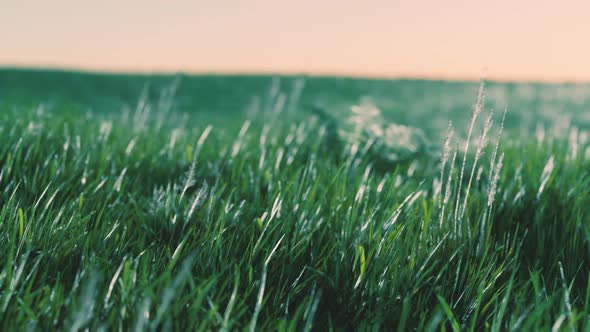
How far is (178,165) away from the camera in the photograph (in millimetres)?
2896

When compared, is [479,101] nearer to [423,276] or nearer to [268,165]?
[423,276]

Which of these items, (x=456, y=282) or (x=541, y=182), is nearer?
(x=456, y=282)

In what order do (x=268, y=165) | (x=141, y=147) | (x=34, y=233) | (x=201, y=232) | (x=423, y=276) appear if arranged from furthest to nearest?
(x=141, y=147) < (x=268, y=165) < (x=201, y=232) < (x=34, y=233) < (x=423, y=276)

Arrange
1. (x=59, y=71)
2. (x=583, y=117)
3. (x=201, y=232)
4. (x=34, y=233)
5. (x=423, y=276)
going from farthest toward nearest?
(x=59, y=71)
(x=583, y=117)
(x=201, y=232)
(x=34, y=233)
(x=423, y=276)

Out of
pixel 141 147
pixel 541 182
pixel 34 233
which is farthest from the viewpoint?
pixel 141 147

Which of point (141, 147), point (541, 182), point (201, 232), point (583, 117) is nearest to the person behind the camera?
point (201, 232)

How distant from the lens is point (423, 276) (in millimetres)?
1560

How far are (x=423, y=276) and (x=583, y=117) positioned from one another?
465 inches

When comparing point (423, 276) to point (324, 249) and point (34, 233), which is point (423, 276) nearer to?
point (324, 249)

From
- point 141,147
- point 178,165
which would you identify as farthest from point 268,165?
point 141,147

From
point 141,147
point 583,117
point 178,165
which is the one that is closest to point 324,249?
point 178,165

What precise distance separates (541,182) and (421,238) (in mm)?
1086

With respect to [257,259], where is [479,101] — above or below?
above

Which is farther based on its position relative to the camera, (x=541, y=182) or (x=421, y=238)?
(x=541, y=182)
